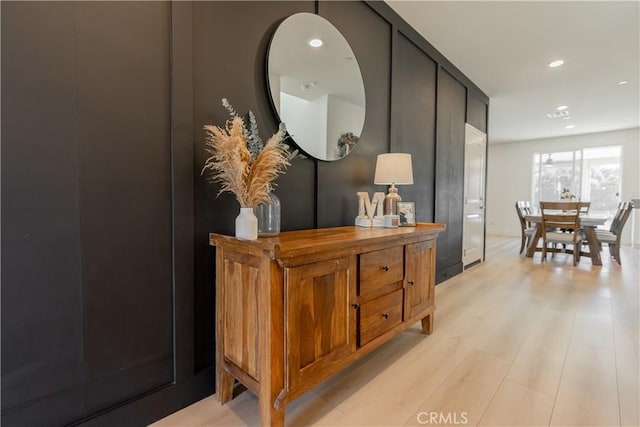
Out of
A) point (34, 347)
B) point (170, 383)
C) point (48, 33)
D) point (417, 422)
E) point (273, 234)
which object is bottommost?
point (417, 422)

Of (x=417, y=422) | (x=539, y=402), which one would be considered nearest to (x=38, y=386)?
(x=417, y=422)

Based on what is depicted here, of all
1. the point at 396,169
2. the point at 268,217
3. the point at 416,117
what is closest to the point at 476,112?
the point at 416,117

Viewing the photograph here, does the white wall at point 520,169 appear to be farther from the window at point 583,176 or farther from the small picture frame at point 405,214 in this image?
the small picture frame at point 405,214

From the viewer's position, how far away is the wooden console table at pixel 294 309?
116 cm

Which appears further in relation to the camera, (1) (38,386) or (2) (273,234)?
(2) (273,234)

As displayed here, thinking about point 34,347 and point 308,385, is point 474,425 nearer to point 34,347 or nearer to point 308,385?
point 308,385

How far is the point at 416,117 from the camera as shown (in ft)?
10.1

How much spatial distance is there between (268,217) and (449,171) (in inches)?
119

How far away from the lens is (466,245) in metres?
4.13

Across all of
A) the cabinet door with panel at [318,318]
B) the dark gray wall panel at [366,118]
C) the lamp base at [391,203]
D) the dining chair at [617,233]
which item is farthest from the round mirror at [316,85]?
the dining chair at [617,233]

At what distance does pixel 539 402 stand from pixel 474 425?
0.41 m

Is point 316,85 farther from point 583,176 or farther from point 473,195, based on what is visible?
point 583,176

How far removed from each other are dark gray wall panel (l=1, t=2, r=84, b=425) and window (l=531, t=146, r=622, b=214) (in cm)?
857

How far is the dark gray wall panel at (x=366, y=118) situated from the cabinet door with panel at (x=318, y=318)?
699 millimetres
